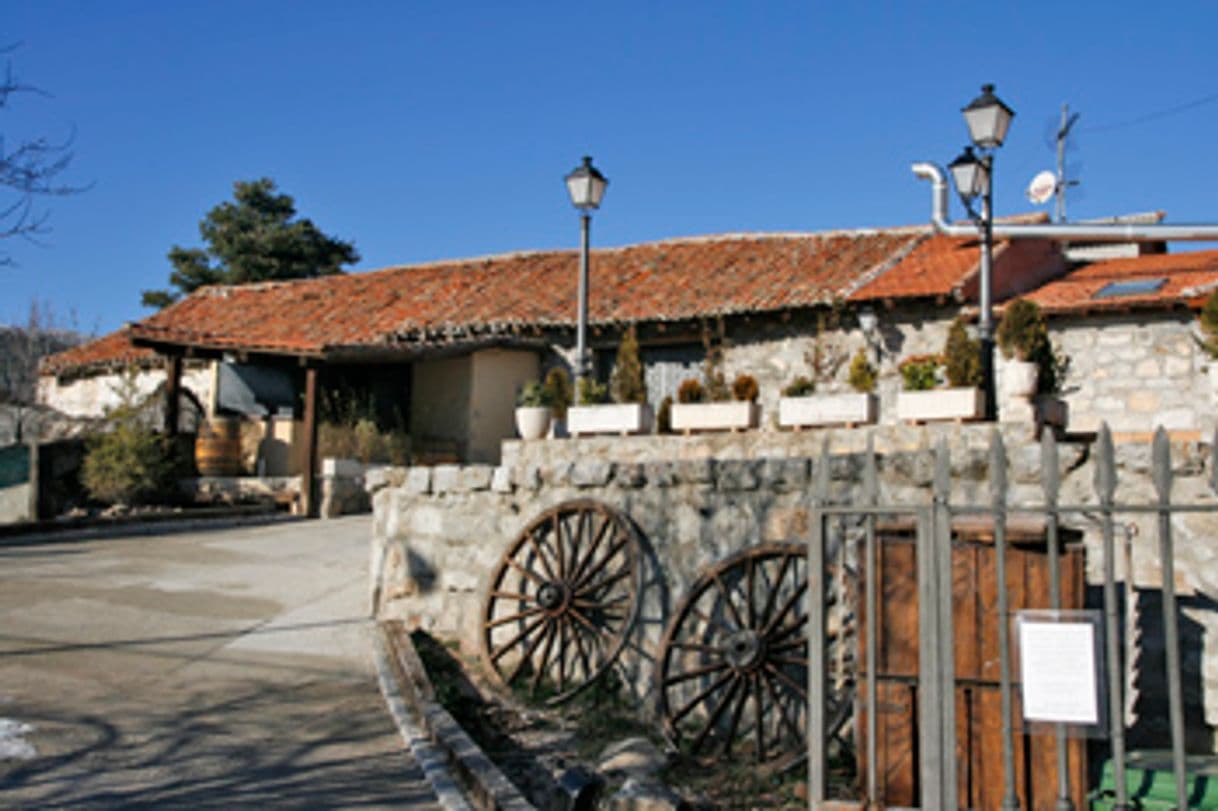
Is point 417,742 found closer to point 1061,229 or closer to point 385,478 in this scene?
point 385,478

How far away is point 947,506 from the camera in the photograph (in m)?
3.42

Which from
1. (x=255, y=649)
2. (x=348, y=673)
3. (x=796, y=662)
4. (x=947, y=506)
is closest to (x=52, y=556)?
(x=255, y=649)

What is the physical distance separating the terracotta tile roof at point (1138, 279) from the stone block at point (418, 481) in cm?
921

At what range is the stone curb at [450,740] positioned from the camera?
468cm

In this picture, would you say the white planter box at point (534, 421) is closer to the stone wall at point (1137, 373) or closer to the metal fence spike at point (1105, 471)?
the stone wall at point (1137, 373)

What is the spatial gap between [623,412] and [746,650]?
14.2 ft

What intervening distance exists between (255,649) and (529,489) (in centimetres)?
240

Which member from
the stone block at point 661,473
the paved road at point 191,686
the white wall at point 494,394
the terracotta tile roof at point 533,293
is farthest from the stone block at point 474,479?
the white wall at point 494,394

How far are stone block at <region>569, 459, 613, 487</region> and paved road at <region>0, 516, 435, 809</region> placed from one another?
82.8 inches

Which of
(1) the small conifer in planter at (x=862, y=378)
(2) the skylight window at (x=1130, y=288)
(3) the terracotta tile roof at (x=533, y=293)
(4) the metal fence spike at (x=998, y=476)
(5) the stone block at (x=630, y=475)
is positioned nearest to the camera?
(4) the metal fence spike at (x=998, y=476)

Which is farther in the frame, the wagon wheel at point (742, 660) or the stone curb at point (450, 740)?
the wagon wheel at point (742, 660)

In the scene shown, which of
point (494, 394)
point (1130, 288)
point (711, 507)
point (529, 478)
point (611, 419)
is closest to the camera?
point (711, 507)

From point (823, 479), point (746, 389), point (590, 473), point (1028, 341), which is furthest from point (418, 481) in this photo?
point (823, 479)

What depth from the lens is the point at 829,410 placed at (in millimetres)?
9156
